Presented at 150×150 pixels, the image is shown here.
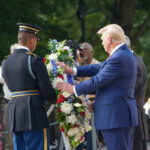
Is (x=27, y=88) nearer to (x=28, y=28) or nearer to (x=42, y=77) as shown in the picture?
(x=42, y=77)

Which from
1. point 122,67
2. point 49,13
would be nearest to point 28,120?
point 122,67

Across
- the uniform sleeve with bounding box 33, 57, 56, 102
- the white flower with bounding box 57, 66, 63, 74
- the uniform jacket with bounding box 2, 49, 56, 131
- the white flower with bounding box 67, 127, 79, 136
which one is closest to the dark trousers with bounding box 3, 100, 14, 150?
the white flower with bounding box 67, 127, 79, 136

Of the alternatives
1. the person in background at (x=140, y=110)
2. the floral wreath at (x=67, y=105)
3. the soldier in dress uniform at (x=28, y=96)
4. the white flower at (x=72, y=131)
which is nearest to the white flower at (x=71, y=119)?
the floral wreath at (x=67, y=105)

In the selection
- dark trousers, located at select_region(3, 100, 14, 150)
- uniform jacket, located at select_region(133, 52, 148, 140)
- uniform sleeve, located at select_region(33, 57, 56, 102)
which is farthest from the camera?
dark trousers, located at select_region(3, 100, 14, 150)

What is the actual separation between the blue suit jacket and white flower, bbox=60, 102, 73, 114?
23.5 inches

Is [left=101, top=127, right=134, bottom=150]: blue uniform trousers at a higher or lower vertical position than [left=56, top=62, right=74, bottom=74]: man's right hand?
lower

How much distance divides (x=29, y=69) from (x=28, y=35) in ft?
1.47

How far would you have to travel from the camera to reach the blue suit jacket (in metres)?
4.48

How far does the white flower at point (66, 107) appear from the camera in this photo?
16.6 ft

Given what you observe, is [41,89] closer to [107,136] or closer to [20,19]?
[107,136]

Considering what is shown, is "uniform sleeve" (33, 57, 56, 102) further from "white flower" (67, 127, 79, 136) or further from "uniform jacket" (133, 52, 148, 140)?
"uniform jacket" (133, 52, 148, 140)

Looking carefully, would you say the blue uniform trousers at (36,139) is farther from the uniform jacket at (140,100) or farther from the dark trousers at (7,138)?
the uniform jacket at (140,100)

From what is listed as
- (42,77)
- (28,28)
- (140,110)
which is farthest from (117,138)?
(28,28)

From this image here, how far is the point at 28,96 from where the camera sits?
450cm
